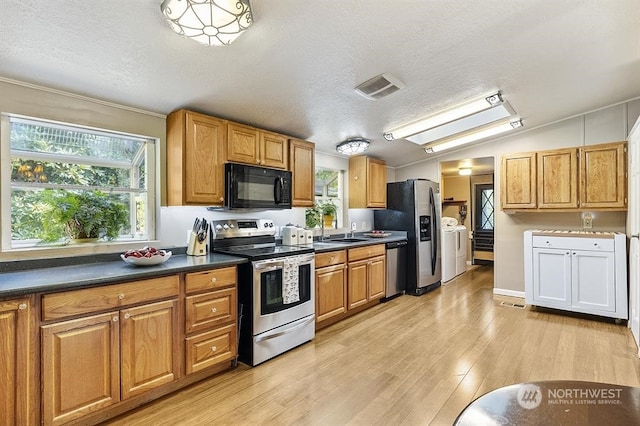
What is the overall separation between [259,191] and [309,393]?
181 centimetres

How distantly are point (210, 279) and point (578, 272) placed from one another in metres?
4.14

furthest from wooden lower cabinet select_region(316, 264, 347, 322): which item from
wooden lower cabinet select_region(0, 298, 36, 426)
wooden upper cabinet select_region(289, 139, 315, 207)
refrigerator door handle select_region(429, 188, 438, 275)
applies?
wooden lower cabinet select_region(0, 298, 36, 426)

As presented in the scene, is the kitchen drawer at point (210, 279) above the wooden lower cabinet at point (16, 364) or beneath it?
above

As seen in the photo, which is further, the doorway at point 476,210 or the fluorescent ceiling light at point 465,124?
the doorway at point 476,210

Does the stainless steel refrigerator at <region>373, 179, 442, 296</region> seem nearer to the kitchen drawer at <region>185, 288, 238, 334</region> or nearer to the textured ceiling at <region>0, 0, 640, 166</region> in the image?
the textured ceiling at <region>0, 0, 640, 166</region>

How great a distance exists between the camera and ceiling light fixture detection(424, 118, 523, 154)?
4.21 metres

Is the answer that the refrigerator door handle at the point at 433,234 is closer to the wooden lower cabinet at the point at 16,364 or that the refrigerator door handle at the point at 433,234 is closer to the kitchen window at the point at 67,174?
the kitchen window at the point at 67,174

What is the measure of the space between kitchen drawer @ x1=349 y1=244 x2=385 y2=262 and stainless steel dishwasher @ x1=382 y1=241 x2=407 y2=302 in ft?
0.66

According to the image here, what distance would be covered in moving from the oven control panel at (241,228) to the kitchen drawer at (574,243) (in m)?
3.33

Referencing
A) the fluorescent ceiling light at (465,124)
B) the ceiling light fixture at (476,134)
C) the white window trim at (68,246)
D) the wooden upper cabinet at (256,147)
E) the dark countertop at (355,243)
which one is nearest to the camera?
the white window trim at (68,246)

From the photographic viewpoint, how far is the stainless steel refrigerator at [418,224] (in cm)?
485

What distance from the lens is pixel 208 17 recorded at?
62.1 inches

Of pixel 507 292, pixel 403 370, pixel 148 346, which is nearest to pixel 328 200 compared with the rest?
pixel 403 370

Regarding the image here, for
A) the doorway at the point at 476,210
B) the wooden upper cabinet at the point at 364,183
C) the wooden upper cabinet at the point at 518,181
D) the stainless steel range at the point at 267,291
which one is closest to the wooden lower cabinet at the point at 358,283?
the stainless steel range at the point at 267,291
